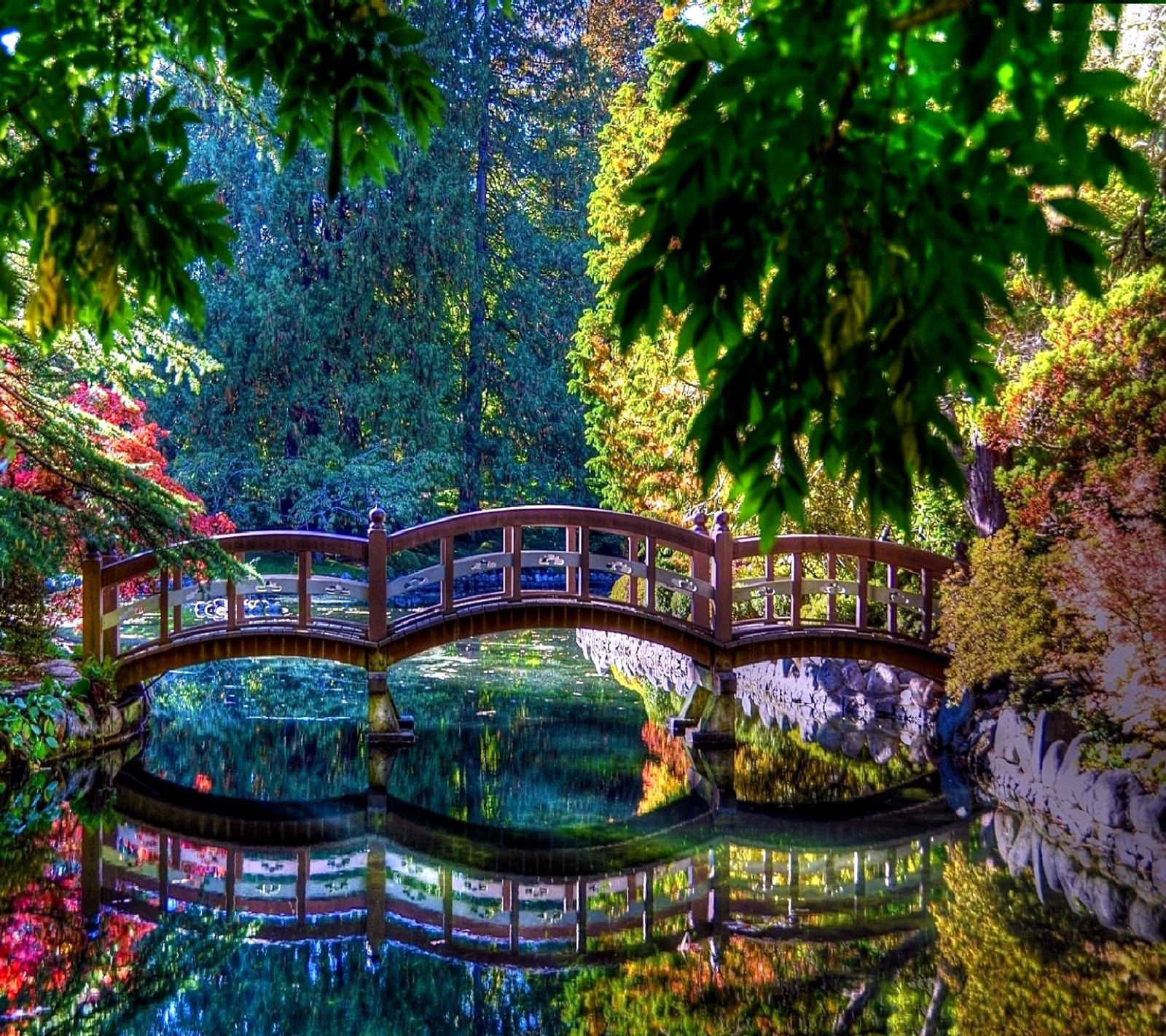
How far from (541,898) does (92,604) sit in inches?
170

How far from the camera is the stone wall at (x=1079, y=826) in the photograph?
608 centimetres

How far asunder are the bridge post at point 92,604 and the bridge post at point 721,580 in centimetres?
443

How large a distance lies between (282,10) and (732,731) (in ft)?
27.3

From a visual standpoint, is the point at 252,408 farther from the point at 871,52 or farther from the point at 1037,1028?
the point at 871,52

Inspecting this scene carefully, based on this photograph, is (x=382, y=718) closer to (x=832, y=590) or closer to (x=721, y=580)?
(x=721, y=580)

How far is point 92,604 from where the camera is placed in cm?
934

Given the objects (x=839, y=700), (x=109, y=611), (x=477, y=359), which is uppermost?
(x=477, y=359)

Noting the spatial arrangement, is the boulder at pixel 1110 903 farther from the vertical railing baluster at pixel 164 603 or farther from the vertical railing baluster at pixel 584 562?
the vertical railing baluster at pixel 164 603

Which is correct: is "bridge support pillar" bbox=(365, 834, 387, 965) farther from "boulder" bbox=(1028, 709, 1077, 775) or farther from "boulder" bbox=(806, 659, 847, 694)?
"boulder" bbox=(806, 659, 847, 694)

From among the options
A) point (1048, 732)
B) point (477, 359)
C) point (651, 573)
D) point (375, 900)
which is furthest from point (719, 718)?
point (477, 359)

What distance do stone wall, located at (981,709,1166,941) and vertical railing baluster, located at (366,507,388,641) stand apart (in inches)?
170

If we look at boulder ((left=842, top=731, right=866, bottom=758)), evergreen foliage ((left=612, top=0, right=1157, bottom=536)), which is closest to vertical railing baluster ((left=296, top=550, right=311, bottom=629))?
boulder ((left=842, top=731, right=866, bottom=758))

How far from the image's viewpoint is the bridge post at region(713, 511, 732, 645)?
10.0 metres

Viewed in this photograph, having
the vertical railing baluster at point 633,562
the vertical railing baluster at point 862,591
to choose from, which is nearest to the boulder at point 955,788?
the vertical railing baluster at point 862,591
